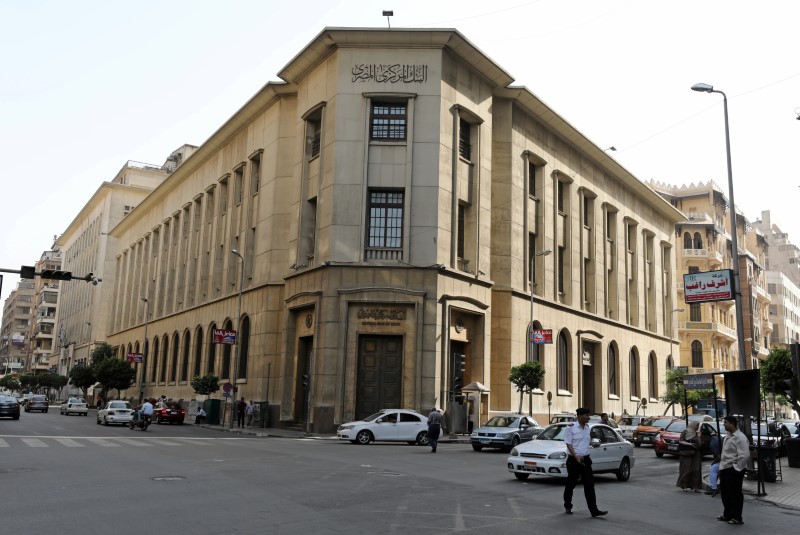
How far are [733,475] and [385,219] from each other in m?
25.7

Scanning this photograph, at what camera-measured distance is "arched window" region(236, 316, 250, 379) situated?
43906mm

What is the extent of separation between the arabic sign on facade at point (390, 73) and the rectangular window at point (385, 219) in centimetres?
592

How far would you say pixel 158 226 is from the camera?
6788 centimetres

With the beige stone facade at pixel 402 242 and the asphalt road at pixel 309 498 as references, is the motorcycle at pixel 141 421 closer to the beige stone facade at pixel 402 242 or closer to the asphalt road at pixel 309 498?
the beige stone facade at pixel 402 242

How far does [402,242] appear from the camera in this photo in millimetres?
35156

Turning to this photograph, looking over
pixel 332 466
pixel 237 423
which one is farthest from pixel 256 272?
pixel 332 466

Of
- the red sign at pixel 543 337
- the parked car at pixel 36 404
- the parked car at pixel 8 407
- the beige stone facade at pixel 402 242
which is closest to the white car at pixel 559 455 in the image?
the beige stone facade at pixel 402 242

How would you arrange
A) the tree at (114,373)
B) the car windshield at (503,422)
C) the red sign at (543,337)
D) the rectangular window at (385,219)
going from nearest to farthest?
1. the car windshield at (503,422)
2. the rectangular window at (385,219)
3. the red sign at (543,337)
4. the tree at (114,373)

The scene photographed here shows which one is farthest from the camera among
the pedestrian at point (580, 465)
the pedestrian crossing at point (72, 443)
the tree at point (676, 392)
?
the tree at point (676, 392)

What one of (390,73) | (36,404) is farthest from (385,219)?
(36,404)

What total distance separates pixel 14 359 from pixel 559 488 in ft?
528

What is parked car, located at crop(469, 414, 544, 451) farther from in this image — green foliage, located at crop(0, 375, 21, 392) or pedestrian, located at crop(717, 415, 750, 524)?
green foliage, located at crop(0, 375, 21, 392)

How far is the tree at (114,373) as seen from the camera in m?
63.6

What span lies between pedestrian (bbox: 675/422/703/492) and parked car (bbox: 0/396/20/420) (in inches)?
1518
